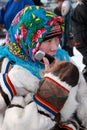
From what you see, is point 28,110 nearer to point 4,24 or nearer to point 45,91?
point 45,91

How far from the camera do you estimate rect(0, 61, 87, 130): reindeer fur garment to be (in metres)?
1.36

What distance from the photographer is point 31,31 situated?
1552 mm

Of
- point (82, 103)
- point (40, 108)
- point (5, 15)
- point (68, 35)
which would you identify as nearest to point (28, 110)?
point (40, 108)

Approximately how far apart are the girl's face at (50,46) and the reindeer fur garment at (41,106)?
0.15m

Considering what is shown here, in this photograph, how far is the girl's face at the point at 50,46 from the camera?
5.15ft

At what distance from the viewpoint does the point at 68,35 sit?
18.0ft

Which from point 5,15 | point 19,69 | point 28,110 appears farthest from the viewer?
point 5,15

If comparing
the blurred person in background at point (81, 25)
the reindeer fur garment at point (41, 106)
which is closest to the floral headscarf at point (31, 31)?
the reindeer fur garment at point (41, 106)

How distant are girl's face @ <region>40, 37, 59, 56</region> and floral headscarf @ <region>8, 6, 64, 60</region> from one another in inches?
0.8

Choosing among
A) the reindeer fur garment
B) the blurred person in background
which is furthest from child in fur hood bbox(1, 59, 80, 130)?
the blurred person in background

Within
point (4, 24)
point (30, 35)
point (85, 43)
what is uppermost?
point (30, 35)

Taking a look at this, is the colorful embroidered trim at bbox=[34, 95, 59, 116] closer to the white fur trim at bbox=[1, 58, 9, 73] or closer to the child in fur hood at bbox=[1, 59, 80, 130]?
the child in fur hood at bbox=[1, 59, 80, 130]

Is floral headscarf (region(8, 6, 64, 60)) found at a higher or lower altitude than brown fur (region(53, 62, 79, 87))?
higher

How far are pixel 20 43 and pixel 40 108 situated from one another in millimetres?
327
